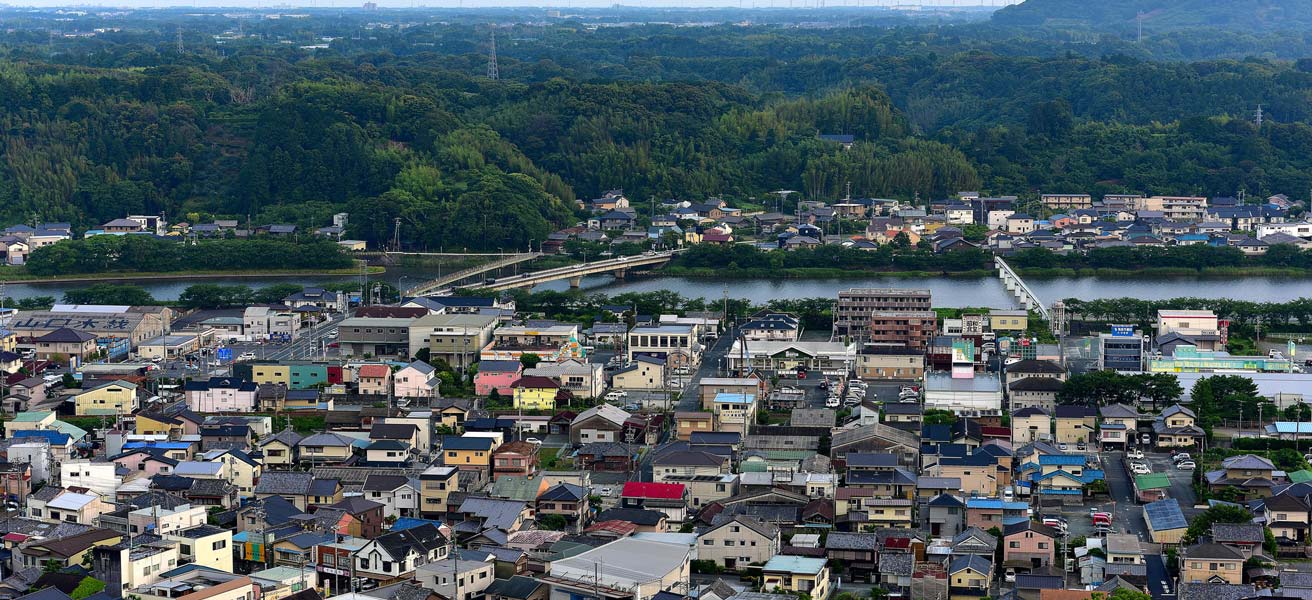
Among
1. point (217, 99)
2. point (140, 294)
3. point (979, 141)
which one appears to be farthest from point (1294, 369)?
point (217, 99)

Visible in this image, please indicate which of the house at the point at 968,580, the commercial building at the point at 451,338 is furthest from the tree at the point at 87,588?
the commercial building at the point at 451,338

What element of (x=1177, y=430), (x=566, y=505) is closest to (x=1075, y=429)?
(x=1177, y=430)

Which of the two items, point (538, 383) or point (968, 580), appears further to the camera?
point (538, 383)

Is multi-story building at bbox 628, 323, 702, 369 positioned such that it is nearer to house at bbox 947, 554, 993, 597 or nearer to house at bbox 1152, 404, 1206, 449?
house at bbox 1152, 404, 1206, 449

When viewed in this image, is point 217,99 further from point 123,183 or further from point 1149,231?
point 1149,231

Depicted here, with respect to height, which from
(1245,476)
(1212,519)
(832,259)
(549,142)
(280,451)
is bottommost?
(832,259)

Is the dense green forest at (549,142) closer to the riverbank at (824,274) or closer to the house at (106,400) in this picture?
the riverbank at (824,274)

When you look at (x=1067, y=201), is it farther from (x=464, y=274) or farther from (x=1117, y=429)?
(x=1117, y=429)
